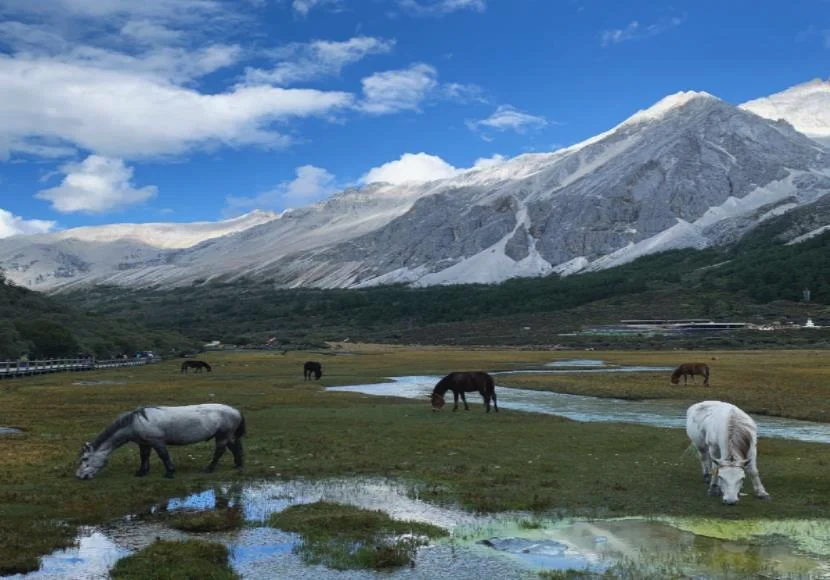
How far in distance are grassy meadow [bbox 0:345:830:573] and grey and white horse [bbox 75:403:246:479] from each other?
2.00 ft

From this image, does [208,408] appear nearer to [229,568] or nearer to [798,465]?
[229,568]

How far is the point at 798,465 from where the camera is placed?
2389 cm

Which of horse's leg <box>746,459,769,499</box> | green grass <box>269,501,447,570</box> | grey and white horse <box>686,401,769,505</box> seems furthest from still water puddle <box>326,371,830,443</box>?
green grass <box>269,501,447,570</box>

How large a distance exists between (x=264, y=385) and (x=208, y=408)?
3985 cm

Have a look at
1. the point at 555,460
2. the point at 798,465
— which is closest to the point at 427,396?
the point at 555,460

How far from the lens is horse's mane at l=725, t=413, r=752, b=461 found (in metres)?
18.8

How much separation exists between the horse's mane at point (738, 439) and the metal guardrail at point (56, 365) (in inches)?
2753

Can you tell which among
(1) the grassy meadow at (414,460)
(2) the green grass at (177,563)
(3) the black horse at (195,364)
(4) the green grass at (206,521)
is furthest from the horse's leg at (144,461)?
(3) the black horse at (195,364)

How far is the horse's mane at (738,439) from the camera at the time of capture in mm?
18750

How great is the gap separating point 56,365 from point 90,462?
6867 centimetres

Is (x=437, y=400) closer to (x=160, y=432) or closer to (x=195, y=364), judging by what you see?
(x=160, y=432)

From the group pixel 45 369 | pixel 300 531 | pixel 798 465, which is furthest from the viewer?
pixel 45 369

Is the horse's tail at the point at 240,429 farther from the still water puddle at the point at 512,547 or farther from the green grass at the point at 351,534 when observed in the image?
the green grass at the point at 351,534

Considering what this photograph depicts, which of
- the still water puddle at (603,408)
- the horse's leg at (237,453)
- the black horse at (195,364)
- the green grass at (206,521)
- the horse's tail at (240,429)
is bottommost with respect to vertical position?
the still water puddle at (603,408)
